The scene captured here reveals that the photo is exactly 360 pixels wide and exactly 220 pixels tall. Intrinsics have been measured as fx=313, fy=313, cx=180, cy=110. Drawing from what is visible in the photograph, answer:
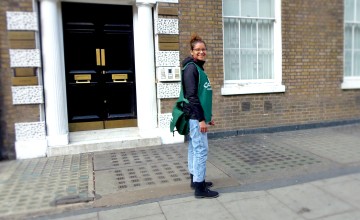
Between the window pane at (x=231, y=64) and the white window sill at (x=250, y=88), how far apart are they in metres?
0.25

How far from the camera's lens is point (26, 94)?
18.4ft

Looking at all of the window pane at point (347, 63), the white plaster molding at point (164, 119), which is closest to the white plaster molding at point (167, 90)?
the white plaster molding at point (164, 119)

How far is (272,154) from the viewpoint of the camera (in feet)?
18.4

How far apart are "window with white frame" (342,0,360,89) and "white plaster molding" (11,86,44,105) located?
717 cm

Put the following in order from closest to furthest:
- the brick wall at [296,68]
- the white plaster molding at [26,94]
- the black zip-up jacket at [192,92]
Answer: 1. the black zip-up jacket at [192,92]
2. the white plaster molding at [26,94]
3. the brick wall at [296,68]

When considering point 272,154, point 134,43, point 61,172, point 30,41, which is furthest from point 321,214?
point 30,41

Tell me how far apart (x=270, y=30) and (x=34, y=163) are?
19.0 feet

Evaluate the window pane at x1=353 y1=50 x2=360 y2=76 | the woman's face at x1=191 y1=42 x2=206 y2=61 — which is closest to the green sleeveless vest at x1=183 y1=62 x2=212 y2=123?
the woman's face at x1=191 y1=42 x2=206 y2=61

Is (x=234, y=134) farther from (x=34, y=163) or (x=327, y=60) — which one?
(x=34, y=163)

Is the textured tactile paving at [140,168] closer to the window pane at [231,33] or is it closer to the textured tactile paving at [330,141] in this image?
the textured tactile paving at [330,141]

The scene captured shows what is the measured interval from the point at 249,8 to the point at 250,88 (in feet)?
6.11

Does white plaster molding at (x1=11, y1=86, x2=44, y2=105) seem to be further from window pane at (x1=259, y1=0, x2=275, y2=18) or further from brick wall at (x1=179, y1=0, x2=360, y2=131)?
window pane at (x1=259, y1=0, x2=275, y2=18)

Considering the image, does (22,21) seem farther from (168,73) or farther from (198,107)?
(198,107)

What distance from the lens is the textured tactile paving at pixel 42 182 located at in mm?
3843
